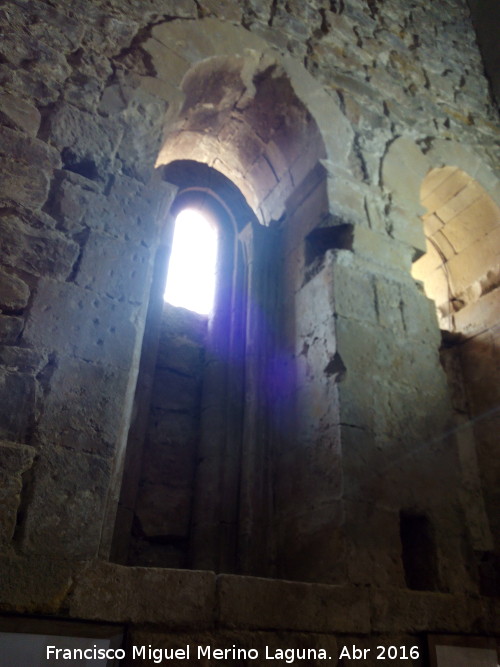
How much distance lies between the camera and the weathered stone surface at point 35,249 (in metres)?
2.38

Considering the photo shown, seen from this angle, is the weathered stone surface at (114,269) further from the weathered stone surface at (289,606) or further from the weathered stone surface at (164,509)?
the weathered stone surface at (289,606)

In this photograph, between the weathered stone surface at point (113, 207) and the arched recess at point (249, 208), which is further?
the arched recess at point (249, 208)

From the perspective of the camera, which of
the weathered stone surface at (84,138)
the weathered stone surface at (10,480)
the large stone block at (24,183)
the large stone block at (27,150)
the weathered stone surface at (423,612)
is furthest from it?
the weathered stone surface at (84,138)

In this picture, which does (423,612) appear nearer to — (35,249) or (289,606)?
(289,606)

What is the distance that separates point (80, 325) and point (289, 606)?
1.46 m

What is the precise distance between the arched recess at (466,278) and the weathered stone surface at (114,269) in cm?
196

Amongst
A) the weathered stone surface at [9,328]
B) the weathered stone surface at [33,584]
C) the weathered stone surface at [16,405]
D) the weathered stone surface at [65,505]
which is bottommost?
the weathered stone surface at [33,584]

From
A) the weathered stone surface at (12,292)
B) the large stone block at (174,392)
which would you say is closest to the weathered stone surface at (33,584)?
the weathered stone surface at (12,292)

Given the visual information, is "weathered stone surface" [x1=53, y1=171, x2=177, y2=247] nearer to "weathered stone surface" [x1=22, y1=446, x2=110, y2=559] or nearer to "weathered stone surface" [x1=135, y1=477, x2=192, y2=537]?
"weathered stone surface" [x1=22, y1=446, x2=110, y2=559]

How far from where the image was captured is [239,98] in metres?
3.97

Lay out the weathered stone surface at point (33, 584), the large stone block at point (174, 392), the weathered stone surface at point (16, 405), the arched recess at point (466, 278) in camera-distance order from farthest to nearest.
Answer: the arched recess at point (466, 278) < the large stone block at point (174, 392) < the weathered stone surface at point (16, 405) < the weathered stone surface at point (33, 584)

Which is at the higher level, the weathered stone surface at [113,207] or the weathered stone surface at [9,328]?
the weathered stone surface at [113,207]

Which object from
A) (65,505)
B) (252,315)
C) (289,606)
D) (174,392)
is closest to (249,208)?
(252,315)

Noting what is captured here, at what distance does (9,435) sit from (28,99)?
5.78 ft
